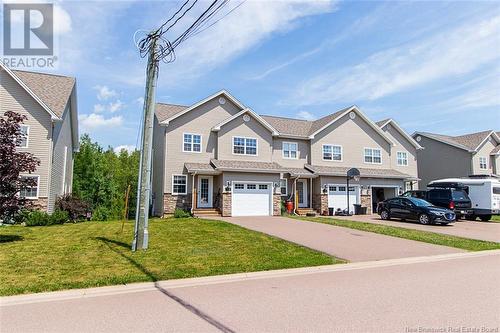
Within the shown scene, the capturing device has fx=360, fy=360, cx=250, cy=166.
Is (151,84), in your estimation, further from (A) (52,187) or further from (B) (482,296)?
(A) (52,187)

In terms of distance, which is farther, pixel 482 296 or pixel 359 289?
pixel 359 289

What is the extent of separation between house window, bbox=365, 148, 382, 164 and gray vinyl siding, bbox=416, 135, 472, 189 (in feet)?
Result: 31.9

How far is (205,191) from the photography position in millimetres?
25172

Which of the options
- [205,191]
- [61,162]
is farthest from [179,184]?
[61,162]

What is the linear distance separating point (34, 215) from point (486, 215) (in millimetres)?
28109

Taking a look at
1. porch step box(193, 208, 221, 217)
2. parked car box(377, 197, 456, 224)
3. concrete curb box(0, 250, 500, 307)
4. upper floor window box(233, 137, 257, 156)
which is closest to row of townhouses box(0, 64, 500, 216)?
upper floor window box(233, 137, 257, 156)

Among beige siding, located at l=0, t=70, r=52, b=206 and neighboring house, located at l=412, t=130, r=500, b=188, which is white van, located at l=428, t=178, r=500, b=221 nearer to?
neighboring house, located at l=412, t=130, r=500, b=188

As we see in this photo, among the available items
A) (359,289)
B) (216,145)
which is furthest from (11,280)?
(216,145)

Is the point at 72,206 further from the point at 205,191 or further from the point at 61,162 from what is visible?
the point at 205,191

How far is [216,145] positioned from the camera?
26.0 meters

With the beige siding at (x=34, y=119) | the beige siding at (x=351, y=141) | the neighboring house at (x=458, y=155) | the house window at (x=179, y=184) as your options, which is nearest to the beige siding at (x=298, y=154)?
the beige siding at (x=351, y=141)

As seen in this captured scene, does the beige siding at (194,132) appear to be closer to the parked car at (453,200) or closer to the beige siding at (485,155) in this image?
the parked car at (453,200)

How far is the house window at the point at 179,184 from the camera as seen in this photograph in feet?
79.9

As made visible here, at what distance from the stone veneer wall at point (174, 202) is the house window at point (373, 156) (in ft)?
54.0
